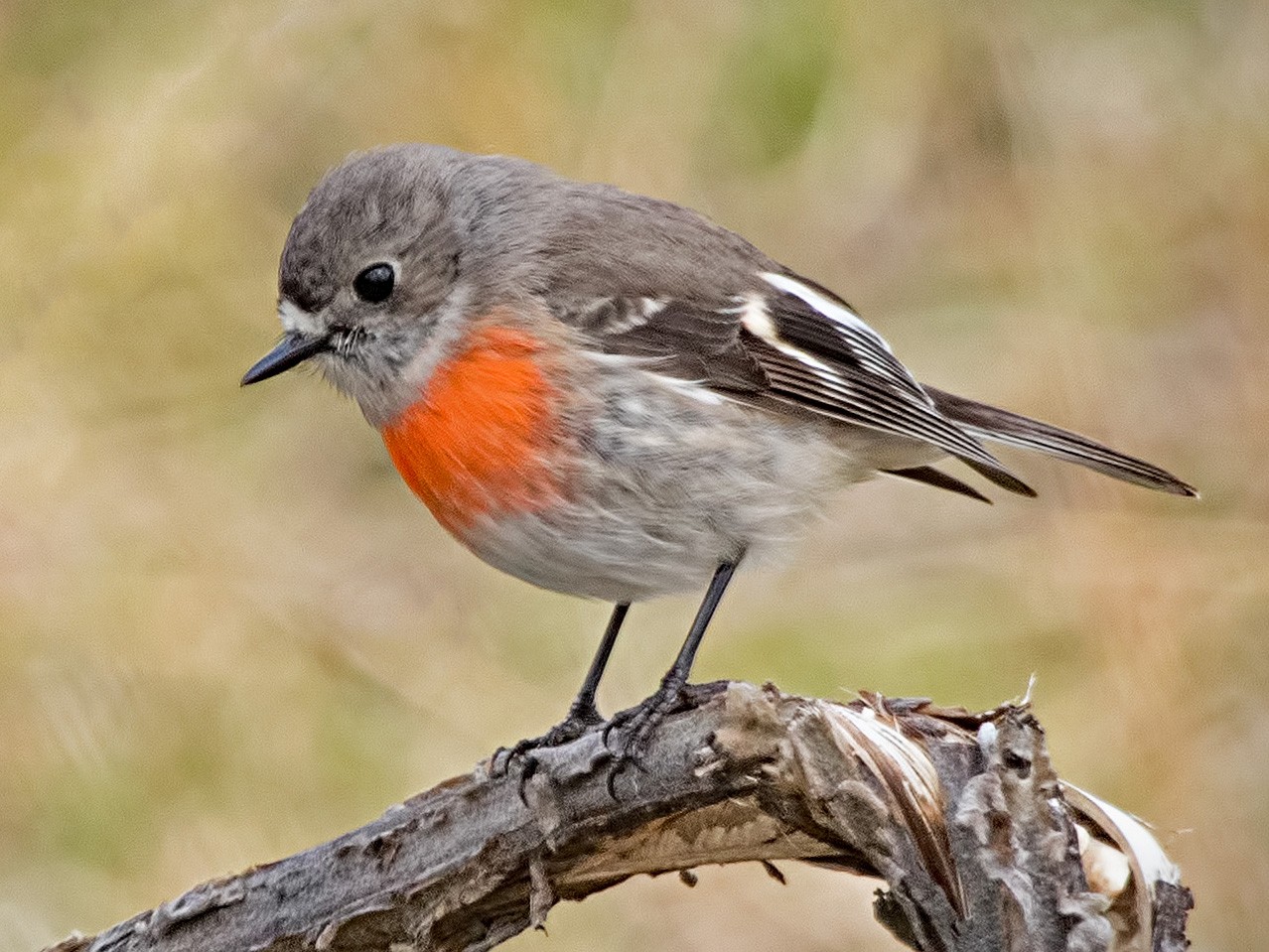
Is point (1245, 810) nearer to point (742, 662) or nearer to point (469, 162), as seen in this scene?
point (742, 662)

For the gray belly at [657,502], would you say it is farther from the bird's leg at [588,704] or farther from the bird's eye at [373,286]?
the bird's eye at [373,286]

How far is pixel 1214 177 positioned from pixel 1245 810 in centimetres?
188

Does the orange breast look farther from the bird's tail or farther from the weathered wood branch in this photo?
the bird's tail

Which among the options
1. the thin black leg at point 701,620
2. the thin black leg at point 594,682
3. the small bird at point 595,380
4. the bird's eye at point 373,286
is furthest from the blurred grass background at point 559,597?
the bird's eye at point 373,286

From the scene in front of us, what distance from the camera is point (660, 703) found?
10.5 ft

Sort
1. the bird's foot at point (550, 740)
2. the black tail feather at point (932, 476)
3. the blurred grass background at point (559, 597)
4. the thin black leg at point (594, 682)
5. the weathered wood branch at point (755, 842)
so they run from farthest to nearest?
the blurred grass background at point (559, 597)
the black tail feather at point (932, 476)
the thin black leg at point (594, 682)
the bird's foot at point (550, 740)
the weathered wood branch at point (755, 842)

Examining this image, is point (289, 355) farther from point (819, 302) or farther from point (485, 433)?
point (819, 302)

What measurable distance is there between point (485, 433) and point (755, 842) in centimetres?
98

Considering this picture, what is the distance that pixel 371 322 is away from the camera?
3678 millimetres

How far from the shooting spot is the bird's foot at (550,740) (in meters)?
3.12

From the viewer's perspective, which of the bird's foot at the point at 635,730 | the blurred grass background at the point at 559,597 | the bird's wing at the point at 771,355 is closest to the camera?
the bird's foot at the point at 635,730

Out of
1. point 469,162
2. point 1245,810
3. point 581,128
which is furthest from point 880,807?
point 581,128

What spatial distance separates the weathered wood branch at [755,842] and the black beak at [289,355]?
1068 millimetres

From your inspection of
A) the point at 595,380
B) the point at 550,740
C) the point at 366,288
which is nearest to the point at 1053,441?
the point at 595,380
